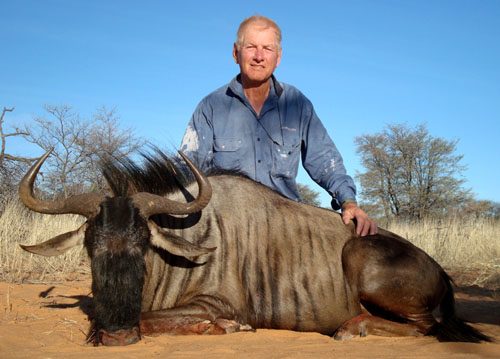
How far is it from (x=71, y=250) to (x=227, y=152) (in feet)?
13.5

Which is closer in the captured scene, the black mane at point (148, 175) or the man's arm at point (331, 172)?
the black mane at point (148, 175)

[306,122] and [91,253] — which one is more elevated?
[306,122]

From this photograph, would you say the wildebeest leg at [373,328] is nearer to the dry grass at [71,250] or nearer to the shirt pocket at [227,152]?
the shirt pocket at [227,152]

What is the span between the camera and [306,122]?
17.9ft

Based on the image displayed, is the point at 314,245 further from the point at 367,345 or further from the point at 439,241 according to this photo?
the point at 439,241

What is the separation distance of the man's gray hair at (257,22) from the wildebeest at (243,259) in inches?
70.1

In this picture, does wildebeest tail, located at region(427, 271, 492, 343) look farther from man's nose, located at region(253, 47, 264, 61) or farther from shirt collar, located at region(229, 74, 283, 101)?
man's nose, located at region(253, 47, 264, 61)

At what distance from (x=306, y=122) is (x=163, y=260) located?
2.43 m

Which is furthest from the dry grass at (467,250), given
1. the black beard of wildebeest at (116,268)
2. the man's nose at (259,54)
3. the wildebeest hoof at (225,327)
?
the black beard of wildebeest at (116,268)

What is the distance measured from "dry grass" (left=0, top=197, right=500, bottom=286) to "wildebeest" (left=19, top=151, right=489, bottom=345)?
3352mm

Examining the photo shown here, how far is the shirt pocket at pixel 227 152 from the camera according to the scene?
5.19m

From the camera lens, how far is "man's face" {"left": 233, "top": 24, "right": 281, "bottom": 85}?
17.2ft

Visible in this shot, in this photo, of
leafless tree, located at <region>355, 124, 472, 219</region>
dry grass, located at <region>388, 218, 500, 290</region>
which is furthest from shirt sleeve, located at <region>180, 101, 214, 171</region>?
leafless tree, located at <region>355, 124, 472, 219</region>

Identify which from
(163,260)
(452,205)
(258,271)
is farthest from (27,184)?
(452,205)
